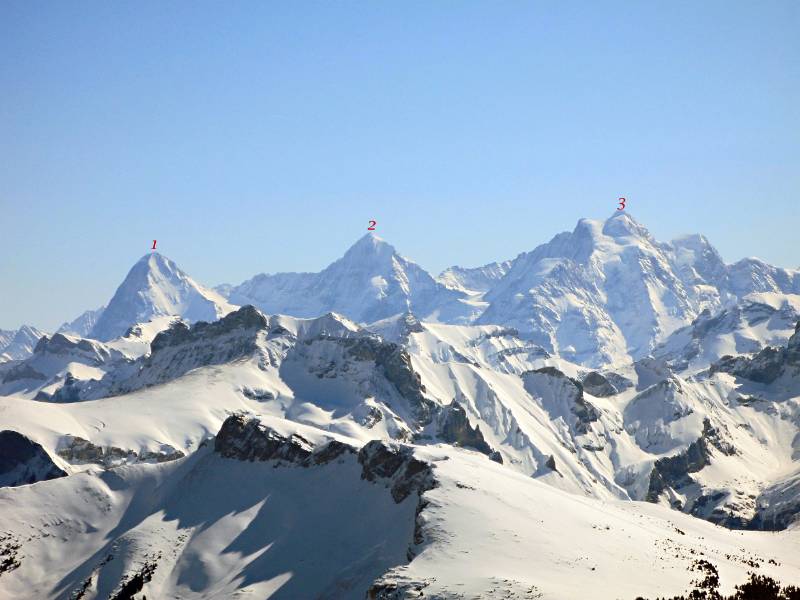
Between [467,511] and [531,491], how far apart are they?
19962 mm

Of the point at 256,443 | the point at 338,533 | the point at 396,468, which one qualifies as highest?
the point at 256,443

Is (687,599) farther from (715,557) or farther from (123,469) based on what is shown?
(123,469)

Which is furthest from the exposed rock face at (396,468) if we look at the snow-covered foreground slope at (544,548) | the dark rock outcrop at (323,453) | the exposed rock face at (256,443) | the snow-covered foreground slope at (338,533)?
the exposed rock face at (256,443)

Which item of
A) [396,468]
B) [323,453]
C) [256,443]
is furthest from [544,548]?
[256,443]

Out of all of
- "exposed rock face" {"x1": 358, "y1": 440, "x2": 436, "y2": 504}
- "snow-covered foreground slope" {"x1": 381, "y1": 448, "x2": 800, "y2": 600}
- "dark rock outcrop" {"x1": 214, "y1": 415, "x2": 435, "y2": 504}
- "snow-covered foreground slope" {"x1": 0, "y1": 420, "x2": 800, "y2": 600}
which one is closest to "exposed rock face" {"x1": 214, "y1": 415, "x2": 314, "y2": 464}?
"dark rock outcrop" {"x1": 214, "y1": 415, "x2": 435, "y2": 504}

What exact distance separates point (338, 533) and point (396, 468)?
13.1m

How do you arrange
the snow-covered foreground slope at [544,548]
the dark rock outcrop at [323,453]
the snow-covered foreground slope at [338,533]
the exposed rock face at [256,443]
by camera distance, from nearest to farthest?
the snow-covered foreground slope at [544,548] → the snow-covered foreground slope at [338,533] → the dark rock outcrop at [323,453] → the exposed rock face at [256,443]

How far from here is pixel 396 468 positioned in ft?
511

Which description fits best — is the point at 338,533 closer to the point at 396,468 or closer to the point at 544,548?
the point at 396,468

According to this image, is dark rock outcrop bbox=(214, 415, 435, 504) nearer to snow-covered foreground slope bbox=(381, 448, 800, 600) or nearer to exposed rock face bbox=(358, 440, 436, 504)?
exposed rock face bbox=(358, 440, 436, 504)

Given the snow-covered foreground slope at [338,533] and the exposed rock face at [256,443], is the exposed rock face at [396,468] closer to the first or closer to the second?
the snow-covered foreground slope at [338,533]

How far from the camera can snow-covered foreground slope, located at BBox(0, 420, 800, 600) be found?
349 feet

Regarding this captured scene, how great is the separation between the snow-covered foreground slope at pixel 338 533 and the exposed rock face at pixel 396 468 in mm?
272

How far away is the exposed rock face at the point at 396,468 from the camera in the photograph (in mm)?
145375
